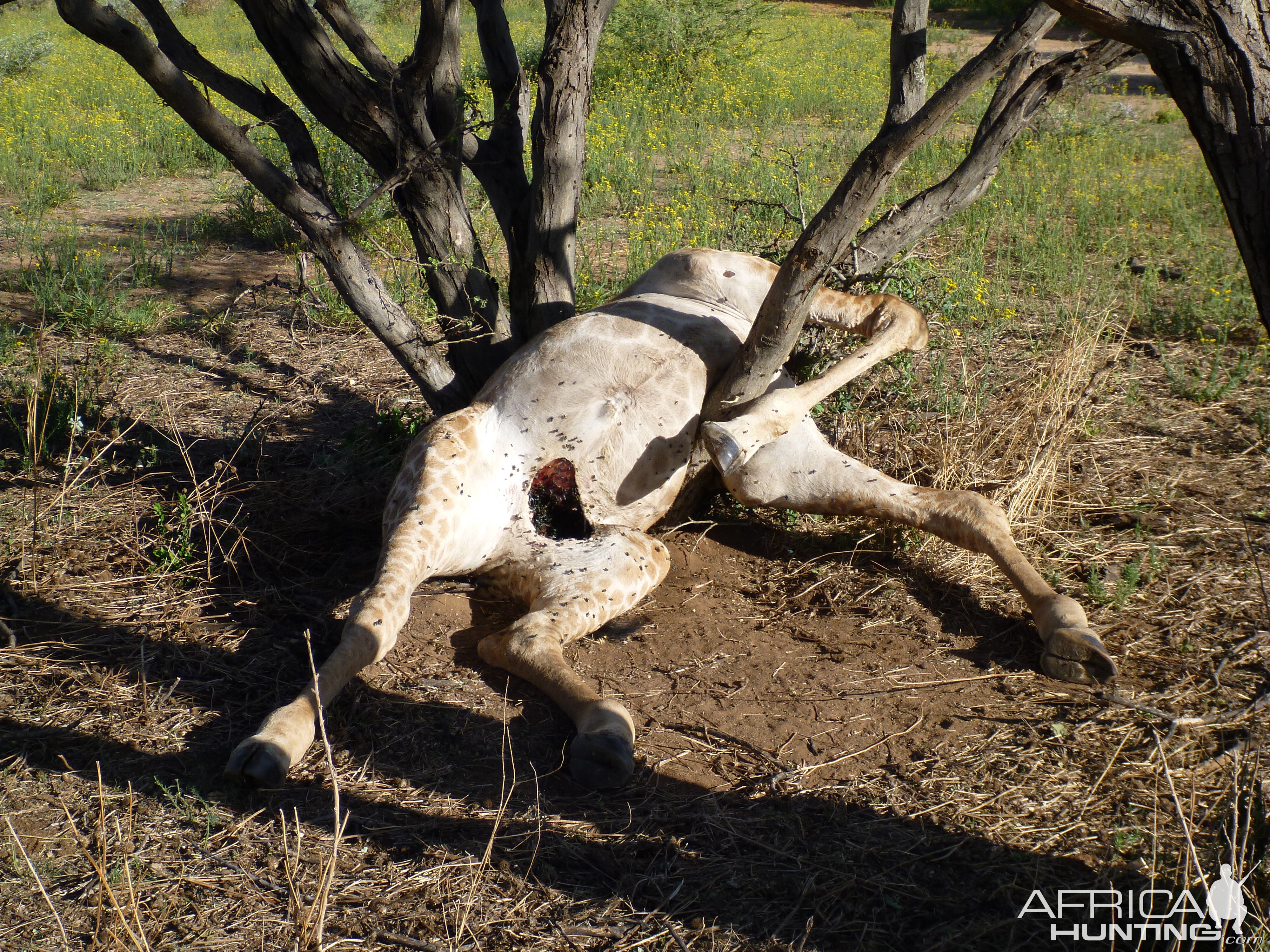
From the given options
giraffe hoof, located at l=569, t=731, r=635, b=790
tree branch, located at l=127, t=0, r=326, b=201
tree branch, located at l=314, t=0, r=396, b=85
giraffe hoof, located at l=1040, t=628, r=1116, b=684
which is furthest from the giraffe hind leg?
giraffe hoof, located at l=1040, t=628, r=1116, b=684

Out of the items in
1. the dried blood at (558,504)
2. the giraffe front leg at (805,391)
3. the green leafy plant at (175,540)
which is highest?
the giraffe front leg at (805,391)

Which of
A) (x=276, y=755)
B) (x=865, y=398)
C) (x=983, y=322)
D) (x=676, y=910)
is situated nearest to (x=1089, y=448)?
(x=865, y=398)

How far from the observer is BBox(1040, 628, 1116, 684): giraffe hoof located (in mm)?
3023

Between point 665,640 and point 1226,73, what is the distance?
7.78 ft

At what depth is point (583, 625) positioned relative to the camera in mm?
3316

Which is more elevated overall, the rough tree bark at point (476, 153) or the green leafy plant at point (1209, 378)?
the rough tree bark at point (476, 153)

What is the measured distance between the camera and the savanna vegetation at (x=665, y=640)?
2291 millimetres

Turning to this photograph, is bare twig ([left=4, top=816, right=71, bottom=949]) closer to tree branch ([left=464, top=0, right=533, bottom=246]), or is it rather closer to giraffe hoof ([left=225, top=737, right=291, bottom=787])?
giraffe hoof ([left=225, top=737, right=291, bottom=787])

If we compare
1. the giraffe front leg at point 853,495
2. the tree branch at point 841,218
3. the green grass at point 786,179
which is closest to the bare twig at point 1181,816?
the giraffe front leg at point 853,495

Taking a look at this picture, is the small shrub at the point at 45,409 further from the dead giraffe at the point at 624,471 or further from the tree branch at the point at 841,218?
the tree branch at the point at 841,218

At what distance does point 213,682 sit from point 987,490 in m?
3.31

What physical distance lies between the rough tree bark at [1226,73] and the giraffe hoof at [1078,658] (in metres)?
1.37

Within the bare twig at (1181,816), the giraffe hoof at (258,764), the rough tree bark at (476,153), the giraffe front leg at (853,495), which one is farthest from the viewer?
the giraffe front leg at (853,495)

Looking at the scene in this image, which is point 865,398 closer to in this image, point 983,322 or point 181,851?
point 983,322
